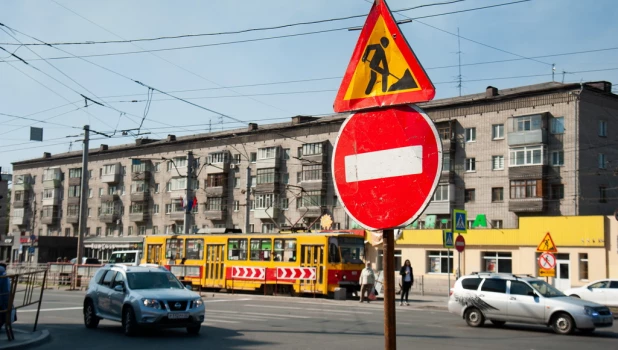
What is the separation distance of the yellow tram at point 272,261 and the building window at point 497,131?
890 inches

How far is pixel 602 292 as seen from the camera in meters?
27.5

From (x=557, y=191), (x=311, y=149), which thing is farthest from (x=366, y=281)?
(x=311, y=149)

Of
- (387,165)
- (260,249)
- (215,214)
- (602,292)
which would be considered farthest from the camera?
(215,214)

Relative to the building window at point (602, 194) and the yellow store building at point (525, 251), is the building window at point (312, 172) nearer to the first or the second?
the yellow store building at point (525, 251)

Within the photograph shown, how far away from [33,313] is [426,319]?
12327mm

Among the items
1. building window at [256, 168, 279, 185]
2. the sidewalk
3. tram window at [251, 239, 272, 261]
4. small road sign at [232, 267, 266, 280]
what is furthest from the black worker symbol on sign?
building window at [256, 168, 279, 185]

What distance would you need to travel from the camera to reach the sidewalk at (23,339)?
1233cm

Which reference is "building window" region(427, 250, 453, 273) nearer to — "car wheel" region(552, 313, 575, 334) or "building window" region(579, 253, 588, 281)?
"building window" region(579, 253, 588, 281)

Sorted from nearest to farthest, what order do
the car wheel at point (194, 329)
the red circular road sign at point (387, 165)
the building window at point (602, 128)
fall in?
1. the red circular road sign at point (387, 165)
2. the car wheel at point (194, 329)
3. the building window at point (602, 128)

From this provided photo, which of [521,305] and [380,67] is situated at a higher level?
[380,67]

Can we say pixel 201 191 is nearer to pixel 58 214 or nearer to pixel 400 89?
pixel 58 214

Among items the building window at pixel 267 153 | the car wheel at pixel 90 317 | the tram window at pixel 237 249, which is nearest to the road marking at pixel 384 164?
the car wheel at pixel 90 317

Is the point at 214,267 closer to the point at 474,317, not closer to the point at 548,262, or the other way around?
the point at 548,262

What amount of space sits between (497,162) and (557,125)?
17.2 ft
